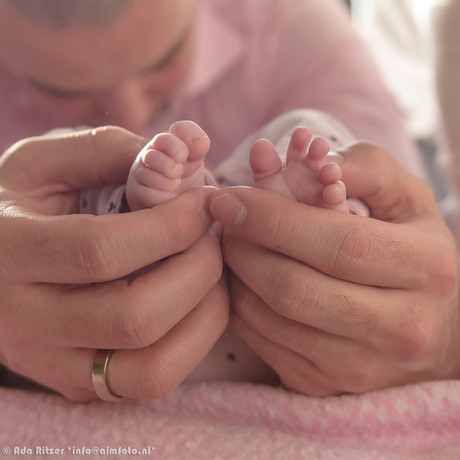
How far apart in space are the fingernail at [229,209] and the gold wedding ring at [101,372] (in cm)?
13

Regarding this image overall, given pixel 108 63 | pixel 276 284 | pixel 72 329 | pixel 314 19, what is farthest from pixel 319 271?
pixel 314 19

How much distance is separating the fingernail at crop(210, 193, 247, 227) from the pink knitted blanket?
17 cm

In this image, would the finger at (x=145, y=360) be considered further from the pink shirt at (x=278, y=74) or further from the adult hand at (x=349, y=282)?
the pink shirt at (x=278, y=74)

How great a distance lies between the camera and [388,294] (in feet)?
1.27

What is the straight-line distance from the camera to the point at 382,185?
43cm

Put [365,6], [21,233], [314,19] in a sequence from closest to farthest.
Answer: [21,233] → [314,19] → [365,6]

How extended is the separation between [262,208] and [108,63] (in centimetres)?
28

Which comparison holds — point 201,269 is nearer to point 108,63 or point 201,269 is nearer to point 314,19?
point 108,63

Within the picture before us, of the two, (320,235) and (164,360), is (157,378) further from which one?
(320,235)

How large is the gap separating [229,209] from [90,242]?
99mm

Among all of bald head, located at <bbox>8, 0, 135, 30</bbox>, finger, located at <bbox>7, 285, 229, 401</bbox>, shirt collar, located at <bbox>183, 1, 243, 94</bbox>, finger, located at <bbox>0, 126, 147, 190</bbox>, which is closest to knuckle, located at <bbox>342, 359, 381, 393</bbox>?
finger, located at <bbox>7, 285, 229, 401</bbox>

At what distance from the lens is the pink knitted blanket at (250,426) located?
38 cm

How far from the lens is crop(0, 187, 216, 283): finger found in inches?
13.3

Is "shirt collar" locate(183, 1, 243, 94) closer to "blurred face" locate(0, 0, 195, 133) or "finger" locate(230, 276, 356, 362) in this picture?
"blurred face" locate(0, 0, 195, 133)
